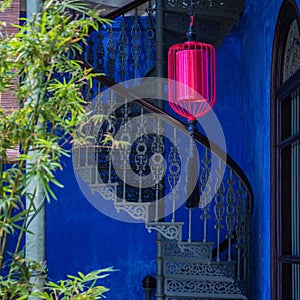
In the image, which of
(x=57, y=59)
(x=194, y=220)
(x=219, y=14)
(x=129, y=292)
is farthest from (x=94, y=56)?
(x=57, y=59)

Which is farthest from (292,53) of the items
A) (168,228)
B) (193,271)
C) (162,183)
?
(193,271)

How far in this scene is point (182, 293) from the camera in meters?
5.88

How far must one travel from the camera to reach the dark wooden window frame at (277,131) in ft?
17.9

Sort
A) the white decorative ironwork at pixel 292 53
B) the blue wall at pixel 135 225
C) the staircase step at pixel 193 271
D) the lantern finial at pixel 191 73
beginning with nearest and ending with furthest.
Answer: the white decorative ironwork at pixel 292 53
the lantern finial at pixel 191 73
the staircase step at pixel 193 271
the blue wall at pixel 135 225

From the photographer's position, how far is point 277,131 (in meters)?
5.66

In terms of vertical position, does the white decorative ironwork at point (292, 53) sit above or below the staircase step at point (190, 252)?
above

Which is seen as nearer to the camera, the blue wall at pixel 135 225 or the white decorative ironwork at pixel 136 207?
the white decorative ironwork at pixel 136 207

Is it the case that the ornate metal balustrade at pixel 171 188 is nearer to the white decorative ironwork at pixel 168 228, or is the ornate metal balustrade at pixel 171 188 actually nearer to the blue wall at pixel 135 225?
the white decorative ironwork at pixel 168 228

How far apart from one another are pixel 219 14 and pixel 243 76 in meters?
0.89

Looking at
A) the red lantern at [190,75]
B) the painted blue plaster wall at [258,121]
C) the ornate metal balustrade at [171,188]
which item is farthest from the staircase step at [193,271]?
A: the red lantern at [190,75]

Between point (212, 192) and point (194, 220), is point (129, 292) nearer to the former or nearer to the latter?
point (194, 220)

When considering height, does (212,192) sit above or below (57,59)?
below

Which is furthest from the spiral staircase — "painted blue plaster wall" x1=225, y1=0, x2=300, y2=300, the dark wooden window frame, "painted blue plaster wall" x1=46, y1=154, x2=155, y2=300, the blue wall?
"painted blue plaster wall" x1=46, y1=154, x2=155, y2=300

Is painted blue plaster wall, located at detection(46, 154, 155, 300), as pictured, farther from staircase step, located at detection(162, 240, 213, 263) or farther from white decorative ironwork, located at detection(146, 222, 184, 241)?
white decorative ironwork, located at detection(146, 222, 184, 241)
